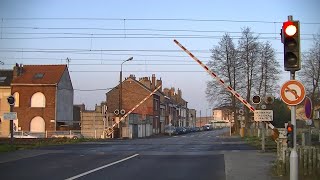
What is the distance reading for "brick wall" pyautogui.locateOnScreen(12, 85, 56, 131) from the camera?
197 feet

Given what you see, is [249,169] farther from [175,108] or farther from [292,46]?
[175,108]

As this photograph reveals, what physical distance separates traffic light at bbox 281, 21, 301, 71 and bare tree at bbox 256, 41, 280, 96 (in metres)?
46.1

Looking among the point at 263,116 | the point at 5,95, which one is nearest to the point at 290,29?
the point at 263,116

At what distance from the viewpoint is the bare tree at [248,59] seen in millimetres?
56125

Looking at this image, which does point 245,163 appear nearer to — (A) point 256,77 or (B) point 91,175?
(B) point 91,175

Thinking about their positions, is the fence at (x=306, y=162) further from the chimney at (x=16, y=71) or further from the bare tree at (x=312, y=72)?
the chimney at (x=16, y=71)

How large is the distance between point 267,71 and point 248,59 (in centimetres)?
271

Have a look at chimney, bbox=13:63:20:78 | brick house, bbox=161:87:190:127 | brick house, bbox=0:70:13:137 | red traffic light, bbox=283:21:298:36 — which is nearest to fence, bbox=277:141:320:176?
red traffic light, bbox=283:21:298:36

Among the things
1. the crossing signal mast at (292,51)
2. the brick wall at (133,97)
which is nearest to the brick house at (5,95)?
the brick wall at (133,97)

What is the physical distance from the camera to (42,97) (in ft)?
203

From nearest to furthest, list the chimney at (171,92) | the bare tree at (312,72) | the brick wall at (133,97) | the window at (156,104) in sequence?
the bare tree at (312,72) < the brick wall at (133,97) < the window at (156,104) < the chimney at (171,92)

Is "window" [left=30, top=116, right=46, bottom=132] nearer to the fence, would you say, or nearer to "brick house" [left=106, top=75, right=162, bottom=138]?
"brick house" [left=106, top=75, right=162, bottom=138]

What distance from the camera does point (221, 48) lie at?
193 ft

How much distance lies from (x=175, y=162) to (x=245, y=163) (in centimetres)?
287
